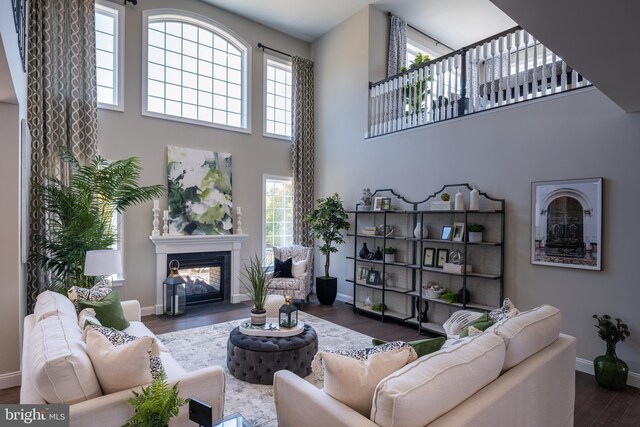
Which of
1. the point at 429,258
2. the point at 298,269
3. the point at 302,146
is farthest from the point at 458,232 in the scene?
the point at 302,146

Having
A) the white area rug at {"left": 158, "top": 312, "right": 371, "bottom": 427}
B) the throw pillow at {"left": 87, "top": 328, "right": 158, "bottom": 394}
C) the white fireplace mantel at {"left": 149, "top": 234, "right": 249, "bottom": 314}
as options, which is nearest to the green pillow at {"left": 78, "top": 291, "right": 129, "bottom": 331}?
the white area rug at {"left": 158, "top": 312, "right": 371, "bottom": 427}

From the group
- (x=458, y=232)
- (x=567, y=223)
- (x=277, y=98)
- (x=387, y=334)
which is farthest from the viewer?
(x=277, y=98)

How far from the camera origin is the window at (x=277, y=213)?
7.02m

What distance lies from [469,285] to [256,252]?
3793 millimetres

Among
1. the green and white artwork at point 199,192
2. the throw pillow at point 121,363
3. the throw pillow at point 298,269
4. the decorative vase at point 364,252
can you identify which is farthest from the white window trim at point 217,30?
the throw pillow at point 121,363

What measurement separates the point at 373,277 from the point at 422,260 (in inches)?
41.1

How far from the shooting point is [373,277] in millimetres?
5883

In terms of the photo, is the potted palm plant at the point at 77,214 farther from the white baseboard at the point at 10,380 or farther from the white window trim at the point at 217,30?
the white window trim at the point at 217,30

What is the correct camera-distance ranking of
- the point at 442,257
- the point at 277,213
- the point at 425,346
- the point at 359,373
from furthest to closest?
the point at 277,213, the point at 442,257, the point at 425,346, the point at 359,373

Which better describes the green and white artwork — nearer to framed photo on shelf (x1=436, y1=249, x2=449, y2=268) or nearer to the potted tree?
the potted tree

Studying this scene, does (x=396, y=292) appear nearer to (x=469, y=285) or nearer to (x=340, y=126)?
(x=469, y=285)

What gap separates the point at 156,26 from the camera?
19.4 ft

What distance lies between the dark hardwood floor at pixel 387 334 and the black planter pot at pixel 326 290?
0.12 m

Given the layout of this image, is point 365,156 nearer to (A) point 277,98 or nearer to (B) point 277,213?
(B) point 277,213
